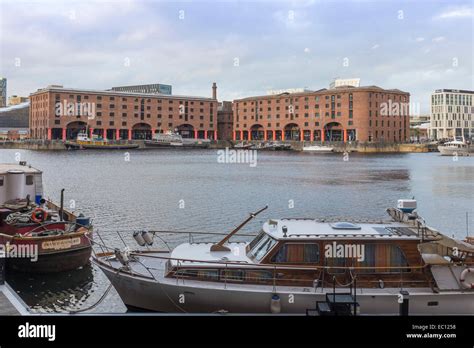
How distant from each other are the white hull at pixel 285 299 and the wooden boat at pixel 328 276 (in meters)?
0.03

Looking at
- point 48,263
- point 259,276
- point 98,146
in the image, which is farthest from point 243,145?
point 259,276

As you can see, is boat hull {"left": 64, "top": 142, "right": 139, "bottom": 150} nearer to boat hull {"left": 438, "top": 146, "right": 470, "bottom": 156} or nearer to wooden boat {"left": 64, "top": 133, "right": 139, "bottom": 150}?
wooden boat {"left": 64, "top": 133, "right": 139, "bottom": 150}

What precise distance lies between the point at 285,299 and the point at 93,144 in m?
142

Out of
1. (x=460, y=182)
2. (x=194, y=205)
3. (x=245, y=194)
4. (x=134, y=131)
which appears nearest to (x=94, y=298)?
(x=194, y=205)

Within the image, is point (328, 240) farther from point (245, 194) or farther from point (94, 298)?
point (245, 194)

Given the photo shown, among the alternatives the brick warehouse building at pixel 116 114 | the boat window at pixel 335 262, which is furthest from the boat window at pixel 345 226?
the brick warehouse building at pixel 116 114

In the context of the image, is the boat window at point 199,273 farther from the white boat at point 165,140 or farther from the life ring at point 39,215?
the white boat at point 165,140

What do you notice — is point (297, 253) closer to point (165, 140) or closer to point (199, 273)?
point (199, 273)

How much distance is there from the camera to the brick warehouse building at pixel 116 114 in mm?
145375

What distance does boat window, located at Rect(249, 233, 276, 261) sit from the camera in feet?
51.1

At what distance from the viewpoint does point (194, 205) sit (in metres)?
42.8

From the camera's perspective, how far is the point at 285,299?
14727 mm

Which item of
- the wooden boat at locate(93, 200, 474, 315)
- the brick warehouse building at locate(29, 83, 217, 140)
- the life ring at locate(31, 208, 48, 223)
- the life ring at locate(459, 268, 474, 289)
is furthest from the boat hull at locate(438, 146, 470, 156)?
the wooden boat at locate(93, 200, 474, 315)

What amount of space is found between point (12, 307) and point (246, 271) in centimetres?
629
